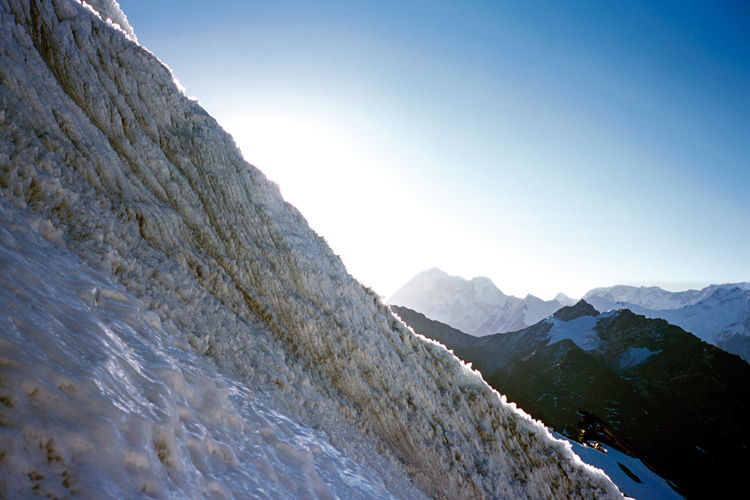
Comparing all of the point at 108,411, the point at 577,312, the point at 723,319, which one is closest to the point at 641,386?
the point at 577,312

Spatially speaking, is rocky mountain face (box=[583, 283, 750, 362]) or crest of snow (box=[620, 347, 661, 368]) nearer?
crest of snow (box=[620, 347, 661, 368])

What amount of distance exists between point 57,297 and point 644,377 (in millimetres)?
116959

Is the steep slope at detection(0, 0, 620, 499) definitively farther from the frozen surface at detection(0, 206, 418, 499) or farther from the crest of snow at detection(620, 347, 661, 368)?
the crest of snow at detection(620, 347, 661, 368)

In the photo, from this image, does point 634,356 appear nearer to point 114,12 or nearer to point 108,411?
point 108,411

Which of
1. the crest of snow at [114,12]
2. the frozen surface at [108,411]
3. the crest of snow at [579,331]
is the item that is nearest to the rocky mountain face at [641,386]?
the crest of snow at [579,331]

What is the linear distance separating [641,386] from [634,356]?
1298 centimetres

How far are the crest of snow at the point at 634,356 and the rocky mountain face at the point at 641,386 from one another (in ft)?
0.80

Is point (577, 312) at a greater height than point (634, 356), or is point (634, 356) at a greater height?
point (577, 312)

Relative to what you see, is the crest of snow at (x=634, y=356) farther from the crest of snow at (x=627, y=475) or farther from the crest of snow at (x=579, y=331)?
the crest of snow at (x=627, y=475)

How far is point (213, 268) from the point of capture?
10492 mm

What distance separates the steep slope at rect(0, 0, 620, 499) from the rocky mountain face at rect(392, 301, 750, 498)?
63.4 meters

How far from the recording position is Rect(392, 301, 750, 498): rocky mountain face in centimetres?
6419

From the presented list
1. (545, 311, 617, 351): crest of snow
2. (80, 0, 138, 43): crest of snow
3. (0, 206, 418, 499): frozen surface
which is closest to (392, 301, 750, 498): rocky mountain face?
(545, 311, 617, 351): crest of snow

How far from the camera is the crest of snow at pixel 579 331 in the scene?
104544 mm
